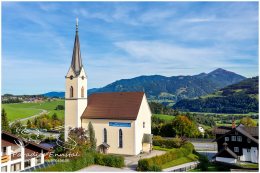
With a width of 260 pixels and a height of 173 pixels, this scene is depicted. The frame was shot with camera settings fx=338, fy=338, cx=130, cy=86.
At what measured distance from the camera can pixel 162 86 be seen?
7293 inches

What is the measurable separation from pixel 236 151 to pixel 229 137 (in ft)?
4.99

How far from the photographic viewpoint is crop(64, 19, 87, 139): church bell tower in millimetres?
34062

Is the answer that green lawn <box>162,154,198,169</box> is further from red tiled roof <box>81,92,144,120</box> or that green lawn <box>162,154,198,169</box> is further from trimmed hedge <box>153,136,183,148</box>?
red tiled roof <box>81,92,144,120</box>

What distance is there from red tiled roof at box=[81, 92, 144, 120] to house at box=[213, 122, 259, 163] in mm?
9009

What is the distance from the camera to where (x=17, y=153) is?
69.3 ft

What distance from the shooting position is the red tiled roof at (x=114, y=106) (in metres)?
32.2

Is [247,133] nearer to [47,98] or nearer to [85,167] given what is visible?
[85,167]

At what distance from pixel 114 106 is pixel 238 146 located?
12582mm

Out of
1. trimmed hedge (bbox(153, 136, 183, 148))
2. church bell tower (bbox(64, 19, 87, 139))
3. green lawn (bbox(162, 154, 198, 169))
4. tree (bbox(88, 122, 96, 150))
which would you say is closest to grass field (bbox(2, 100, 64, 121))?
trimmed hedge (bbox(153, 136, 183, 148))

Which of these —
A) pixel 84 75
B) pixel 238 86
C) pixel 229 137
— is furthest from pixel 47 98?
pixel 229 137

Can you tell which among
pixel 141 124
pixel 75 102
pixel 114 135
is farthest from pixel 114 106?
pixel 75 102

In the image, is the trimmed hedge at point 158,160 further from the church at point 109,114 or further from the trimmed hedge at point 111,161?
the church at point 109,114

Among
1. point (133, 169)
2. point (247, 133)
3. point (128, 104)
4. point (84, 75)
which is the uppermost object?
point (84, 75)

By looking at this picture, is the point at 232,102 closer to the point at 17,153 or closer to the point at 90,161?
the point at 90,161
